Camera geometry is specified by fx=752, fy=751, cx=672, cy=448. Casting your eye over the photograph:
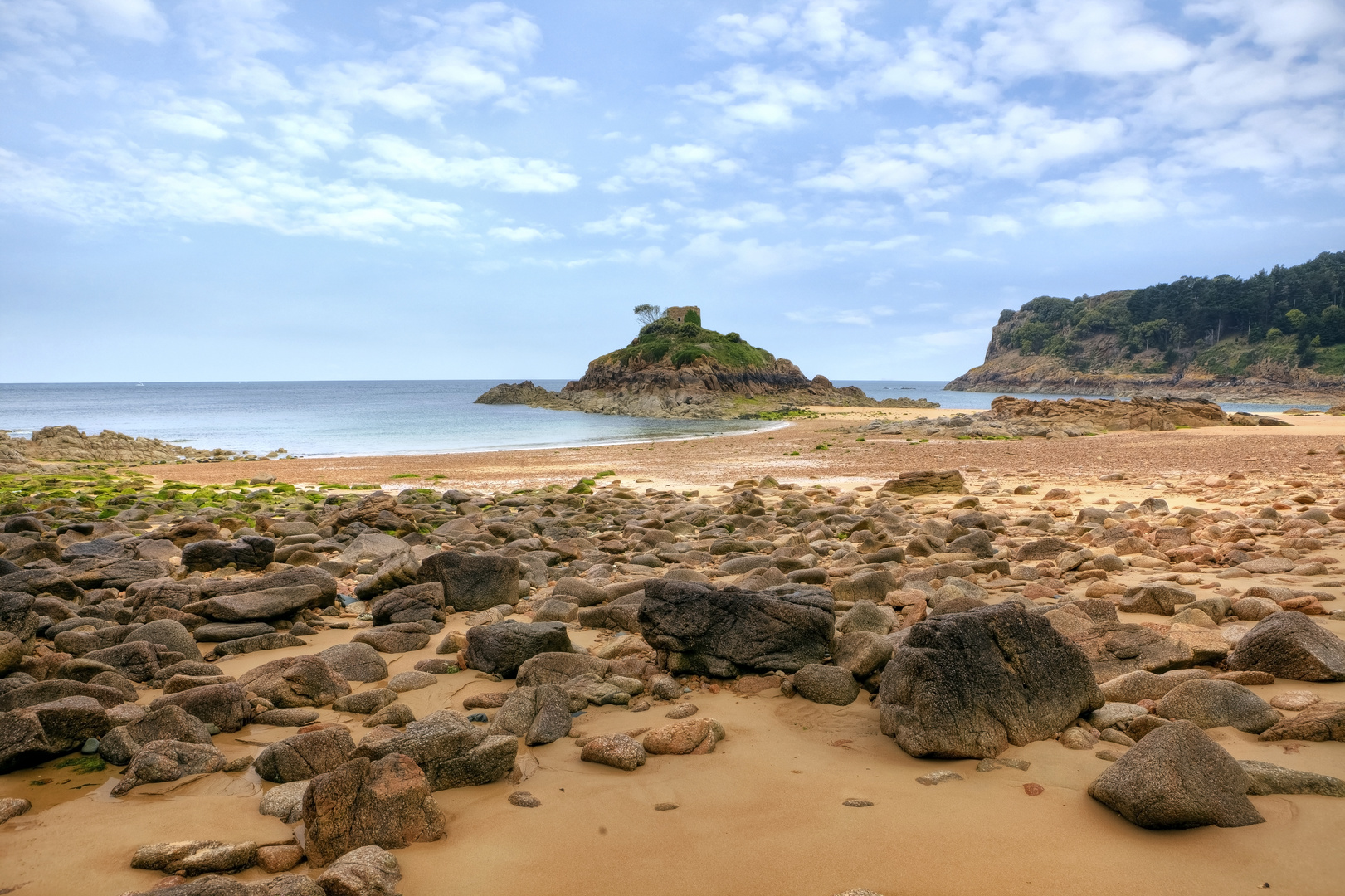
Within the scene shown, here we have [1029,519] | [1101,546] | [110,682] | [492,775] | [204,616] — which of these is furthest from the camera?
[1029,519]

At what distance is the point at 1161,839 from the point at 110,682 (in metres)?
5.48

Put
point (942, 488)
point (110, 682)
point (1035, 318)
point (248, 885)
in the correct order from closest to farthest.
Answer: point (248, 885)
point (110, 682)
point (942, 488)
point (1035, 318)

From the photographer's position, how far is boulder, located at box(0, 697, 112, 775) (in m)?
3.57

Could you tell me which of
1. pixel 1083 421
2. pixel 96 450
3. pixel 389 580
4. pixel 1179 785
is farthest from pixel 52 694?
pixel 1083 421

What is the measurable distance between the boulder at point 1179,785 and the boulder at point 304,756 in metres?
3.39

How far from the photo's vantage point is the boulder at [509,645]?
504 centimetres

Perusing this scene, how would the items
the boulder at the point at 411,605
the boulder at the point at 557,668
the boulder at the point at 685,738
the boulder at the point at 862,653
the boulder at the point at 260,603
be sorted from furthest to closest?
the boulder at the point at 411,605 < the boulder at the point at 260,603 < the boulder at the point at 557,668 < the boulder at the point at 862,653 < the boulder at the point at 685,738

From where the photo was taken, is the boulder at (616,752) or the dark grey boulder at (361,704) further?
the dark grey boulder at (361,704)

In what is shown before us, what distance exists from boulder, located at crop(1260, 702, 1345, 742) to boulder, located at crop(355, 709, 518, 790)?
3.62m

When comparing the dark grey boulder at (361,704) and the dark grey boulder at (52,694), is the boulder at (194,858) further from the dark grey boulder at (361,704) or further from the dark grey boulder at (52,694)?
the dark grey boulder at (52,694)

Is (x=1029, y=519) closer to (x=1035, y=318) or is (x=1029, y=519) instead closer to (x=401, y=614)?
(x=401, y=614)

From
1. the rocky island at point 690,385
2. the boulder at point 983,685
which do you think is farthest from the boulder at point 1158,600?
the rocky island at point 690,385

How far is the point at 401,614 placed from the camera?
632 cm

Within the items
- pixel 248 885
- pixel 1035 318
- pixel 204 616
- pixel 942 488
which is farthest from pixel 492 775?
pixel 1035 318
